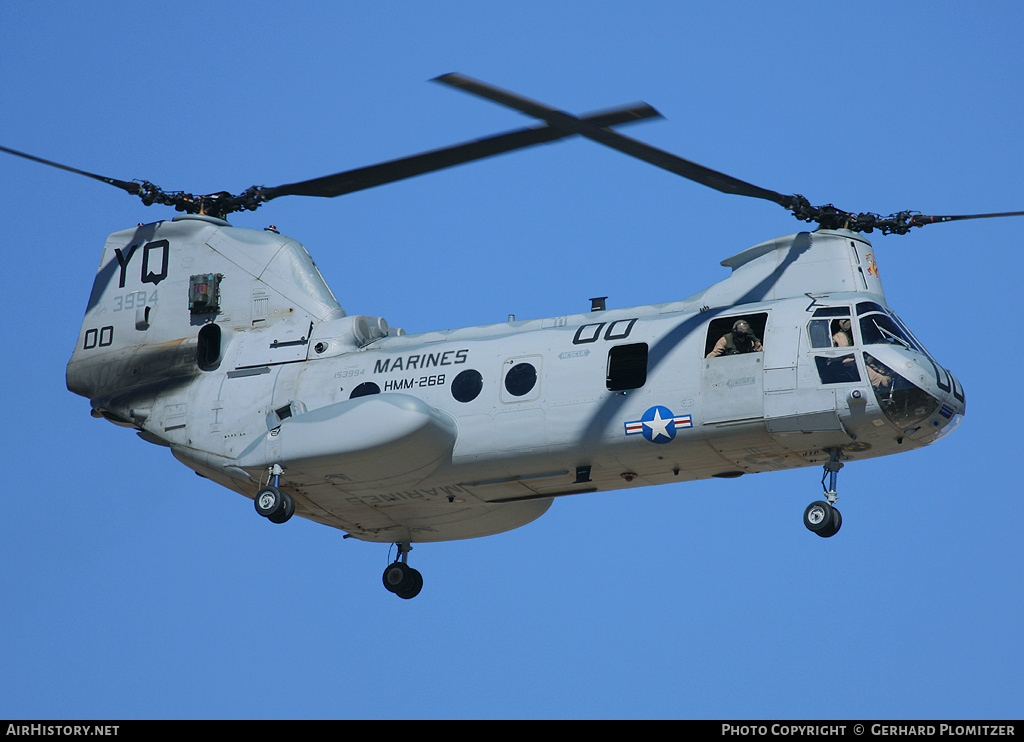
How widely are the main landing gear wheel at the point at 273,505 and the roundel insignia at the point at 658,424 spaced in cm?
571

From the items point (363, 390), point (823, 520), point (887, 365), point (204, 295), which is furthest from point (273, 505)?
point (887, 365)

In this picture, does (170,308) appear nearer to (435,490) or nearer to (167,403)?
(167,403)

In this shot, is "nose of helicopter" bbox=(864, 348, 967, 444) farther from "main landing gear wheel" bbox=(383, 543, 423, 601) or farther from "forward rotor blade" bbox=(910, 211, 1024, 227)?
"main landing gear wheel" bbox=(383, 543, 423, 601)

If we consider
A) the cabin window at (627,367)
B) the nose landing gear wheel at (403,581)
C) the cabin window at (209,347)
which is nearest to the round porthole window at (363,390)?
the cabin window at (209,347)

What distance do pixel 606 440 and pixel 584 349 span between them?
156 centimetres

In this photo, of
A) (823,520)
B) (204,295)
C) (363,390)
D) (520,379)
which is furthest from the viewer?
(204,295)

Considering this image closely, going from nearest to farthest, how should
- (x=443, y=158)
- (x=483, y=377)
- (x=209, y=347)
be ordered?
Answer: 1. (x=443, y=158)
2. (x=483, y=377)
3. (x=209, y=347)

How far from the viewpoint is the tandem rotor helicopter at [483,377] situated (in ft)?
72.6

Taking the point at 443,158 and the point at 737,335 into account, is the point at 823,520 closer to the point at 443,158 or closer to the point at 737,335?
the point at 737,335

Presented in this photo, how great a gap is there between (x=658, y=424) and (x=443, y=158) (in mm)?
5127

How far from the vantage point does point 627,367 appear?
76.0 feet

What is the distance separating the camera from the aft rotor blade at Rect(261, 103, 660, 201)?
65.4 feet

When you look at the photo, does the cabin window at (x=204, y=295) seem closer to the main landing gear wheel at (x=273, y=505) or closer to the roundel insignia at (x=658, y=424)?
the main landing gear wheel at (x=273, y=505)

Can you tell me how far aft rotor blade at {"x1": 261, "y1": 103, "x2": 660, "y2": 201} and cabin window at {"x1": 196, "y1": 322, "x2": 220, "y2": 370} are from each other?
2.55 meters
